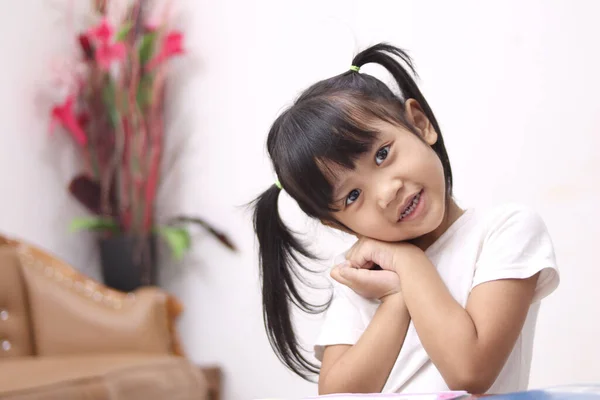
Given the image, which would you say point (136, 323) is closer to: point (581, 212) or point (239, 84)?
point (239, 84)

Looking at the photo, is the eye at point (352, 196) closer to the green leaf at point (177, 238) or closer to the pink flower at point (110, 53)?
the green leaf at point (177, 238)

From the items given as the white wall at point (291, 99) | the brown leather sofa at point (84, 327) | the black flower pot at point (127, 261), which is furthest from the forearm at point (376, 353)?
the black flower pot at point (127, 261)

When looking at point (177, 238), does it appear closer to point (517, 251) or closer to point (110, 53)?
point (110, 53)

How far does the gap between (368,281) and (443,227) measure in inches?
6.1

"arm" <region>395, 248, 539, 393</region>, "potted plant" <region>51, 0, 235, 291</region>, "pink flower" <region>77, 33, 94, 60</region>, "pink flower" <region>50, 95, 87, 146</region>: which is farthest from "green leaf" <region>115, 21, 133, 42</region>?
"arm" <region>395, 248, 539, 393</region>

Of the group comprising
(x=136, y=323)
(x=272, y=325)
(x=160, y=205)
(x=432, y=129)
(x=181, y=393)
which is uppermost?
(x=432, y=129)

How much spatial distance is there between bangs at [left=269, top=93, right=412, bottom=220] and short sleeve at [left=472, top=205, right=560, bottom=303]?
0.64ft

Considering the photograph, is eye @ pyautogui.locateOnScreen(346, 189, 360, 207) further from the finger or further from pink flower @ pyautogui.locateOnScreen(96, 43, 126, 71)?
pink flower @ pyautogui.locateOnScreen(96, 43, 126, 71)

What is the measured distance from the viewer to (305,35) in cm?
239

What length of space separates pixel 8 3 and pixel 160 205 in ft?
3.20

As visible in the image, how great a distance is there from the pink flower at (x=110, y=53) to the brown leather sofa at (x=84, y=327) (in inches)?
30.6

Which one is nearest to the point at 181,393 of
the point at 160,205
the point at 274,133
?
the point at 160,205

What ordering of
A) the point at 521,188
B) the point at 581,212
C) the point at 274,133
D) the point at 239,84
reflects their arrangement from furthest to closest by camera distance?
the point at 239,84 < the point at 521,188 < the point at 581,212 < the point at 274,133

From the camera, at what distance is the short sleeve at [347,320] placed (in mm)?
1083
